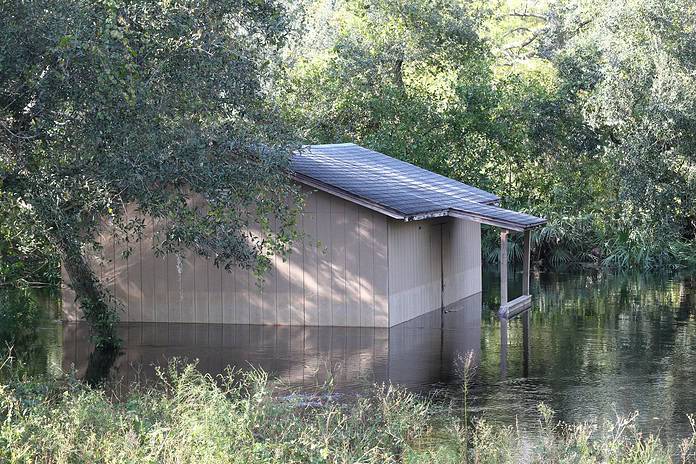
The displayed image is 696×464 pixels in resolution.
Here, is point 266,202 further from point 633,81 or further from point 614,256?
point 614,256

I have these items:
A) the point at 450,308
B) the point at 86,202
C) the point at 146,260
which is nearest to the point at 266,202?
the point at 86,202

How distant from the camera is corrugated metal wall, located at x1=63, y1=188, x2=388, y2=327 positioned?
18375mm

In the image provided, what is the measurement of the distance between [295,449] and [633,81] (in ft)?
66.8

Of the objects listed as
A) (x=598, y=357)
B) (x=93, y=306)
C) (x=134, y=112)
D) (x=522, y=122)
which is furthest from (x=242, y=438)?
(x=522, y=122)

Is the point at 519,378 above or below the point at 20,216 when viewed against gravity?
below

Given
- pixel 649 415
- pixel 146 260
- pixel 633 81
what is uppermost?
pixel 633 81

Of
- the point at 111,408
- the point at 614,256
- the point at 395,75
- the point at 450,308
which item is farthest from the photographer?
the point at 395,75

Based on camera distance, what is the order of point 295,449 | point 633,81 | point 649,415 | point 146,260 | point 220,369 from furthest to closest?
point 633,81 → point 146,260 → point 220,369 → point 649,415 → point 295,449

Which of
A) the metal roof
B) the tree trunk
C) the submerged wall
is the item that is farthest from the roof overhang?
the tree trunk

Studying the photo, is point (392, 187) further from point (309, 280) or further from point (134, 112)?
point (134, 112)

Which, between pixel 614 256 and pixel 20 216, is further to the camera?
pixel 614 256

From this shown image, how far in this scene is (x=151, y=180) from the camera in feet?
38.2

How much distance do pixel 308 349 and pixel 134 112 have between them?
615 centimetres

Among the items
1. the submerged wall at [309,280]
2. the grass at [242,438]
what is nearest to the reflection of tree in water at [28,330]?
the submerged wall at [309,280]
